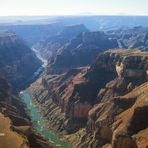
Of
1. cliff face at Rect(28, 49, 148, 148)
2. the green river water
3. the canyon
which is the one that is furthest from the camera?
the green river water

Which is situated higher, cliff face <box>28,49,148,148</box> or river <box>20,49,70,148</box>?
cliff face <box>28,49,148,148</box>

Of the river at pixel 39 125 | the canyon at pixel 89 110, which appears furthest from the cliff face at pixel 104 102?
the river at pixel 39 125

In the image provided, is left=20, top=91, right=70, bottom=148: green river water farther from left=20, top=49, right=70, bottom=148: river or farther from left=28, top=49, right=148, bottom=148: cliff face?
left=28, top=49, right=148, bottom=148: cliff face

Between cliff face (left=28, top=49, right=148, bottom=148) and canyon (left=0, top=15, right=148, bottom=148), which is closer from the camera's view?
canyon (left=0, top=15, right=148, bottom=148)

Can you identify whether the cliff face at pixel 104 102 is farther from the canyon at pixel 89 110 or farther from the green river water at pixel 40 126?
the green river water at pixel 40 126

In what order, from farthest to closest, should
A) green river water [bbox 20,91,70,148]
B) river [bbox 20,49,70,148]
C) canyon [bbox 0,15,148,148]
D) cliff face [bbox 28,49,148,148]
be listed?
river [bbox 20,49,70,148] < green river water [bbox 20,91,70,148] < cliff face [bbox 28,49,148,148] < canyon [bbox 0,15,148,148]

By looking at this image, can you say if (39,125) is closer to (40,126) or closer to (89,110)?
(40,126)

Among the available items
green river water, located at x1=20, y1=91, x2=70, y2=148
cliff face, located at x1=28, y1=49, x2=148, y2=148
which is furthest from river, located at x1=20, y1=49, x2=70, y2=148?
cliff face, located at x1=28, y1=49, x2=148, y2=148

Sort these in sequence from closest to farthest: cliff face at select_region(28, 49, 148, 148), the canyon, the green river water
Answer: the canyon, cliff face at select_region(28, 49, 148, 148), the green river water
